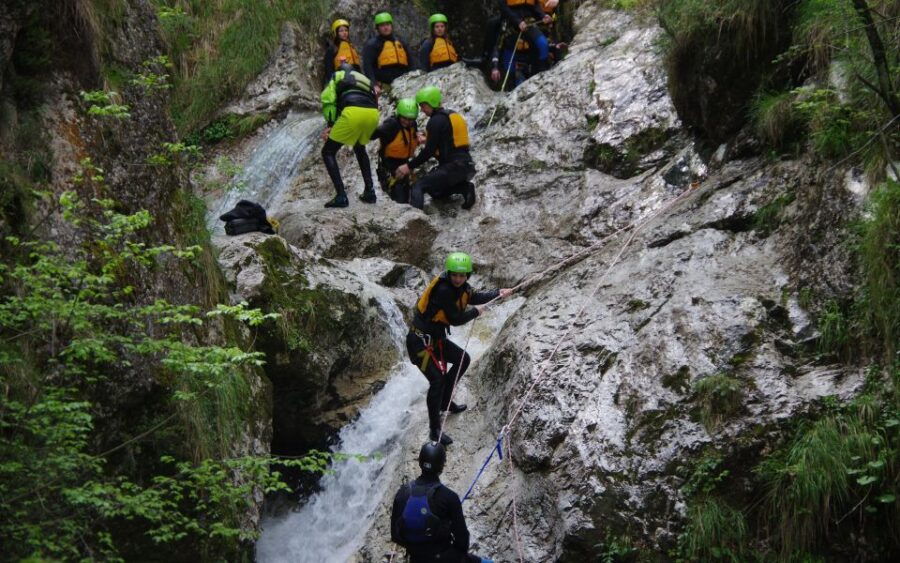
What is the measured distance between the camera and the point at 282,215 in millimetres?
11492

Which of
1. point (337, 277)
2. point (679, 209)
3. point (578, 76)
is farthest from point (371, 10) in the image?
point (679, 209)

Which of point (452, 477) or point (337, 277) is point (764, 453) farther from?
point (337, 277)

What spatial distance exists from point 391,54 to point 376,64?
1.03 feet

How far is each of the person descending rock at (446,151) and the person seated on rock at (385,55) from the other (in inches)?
112

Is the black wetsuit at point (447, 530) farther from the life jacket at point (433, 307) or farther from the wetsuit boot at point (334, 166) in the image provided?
the wetsuit boot at point (334, 166)

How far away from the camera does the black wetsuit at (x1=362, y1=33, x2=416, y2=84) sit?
1377 centimetres

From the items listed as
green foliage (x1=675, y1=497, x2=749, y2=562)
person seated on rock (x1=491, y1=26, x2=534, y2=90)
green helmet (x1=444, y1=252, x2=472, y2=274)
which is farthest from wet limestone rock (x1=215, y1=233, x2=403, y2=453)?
person seated on rock (x1=491, y1=26, x2=534, y2=90)

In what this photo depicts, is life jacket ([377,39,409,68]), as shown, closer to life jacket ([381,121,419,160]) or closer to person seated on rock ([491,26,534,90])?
person seated on rock ([491,26,534,90])

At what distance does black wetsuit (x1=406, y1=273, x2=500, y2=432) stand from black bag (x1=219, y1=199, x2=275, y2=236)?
2752mm

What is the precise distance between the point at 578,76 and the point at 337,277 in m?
4.93

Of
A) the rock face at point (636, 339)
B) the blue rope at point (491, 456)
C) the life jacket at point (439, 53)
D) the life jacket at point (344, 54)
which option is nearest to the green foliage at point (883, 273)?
the rock face at point (636, 339)

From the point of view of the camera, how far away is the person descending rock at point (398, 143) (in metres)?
11.3

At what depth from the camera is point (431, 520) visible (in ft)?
18.6

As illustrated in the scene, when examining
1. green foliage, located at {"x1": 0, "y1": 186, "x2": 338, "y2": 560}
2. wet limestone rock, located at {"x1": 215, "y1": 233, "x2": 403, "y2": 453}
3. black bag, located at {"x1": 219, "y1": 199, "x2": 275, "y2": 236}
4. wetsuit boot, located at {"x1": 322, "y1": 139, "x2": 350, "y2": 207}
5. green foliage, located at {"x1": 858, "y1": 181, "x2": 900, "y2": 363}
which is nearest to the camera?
green foliage, located at {"x1": 0, "y1": 186, "x2": 338, "y2": 560}
